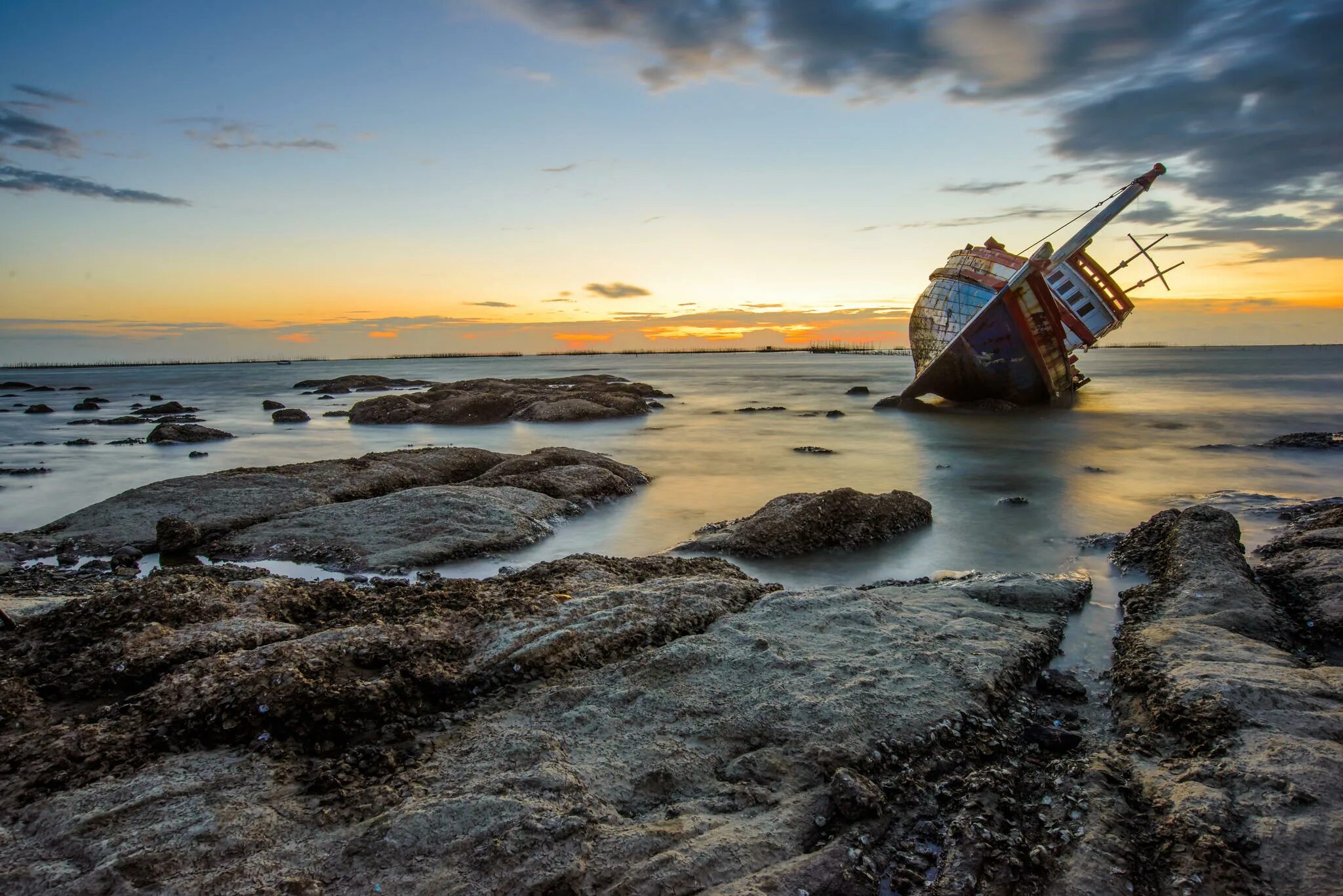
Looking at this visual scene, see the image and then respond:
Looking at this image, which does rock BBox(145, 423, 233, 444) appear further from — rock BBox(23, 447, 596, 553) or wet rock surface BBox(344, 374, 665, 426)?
rock BBox(23, 447, 596, 553)

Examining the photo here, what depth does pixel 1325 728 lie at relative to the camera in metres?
3.67

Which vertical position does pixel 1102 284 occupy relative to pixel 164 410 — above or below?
above

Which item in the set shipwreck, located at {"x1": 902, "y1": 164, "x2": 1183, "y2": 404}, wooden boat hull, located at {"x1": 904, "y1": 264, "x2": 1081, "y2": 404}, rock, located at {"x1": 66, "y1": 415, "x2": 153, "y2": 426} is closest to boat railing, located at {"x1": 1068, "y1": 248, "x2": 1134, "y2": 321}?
shipwreck, located at {"x1": 902, "y1": 164, "x2": 1183, "y2": 404}

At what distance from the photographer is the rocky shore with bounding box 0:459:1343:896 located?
2955 mm

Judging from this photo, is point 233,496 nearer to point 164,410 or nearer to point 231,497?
point 231,497

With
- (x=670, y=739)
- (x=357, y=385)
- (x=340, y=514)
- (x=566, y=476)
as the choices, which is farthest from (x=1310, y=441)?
(x=357, y=385)

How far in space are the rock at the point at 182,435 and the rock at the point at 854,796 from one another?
2437 cm

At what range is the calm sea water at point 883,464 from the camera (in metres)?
9.19

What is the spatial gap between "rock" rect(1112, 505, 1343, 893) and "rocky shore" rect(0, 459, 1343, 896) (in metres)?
0.02

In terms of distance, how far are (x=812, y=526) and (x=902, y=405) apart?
24.8m

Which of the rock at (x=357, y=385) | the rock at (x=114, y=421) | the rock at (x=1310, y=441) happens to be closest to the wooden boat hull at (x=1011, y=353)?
the rock at (x=1310, y=441)

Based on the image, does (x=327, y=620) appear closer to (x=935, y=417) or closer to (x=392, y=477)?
(x=392, y=477)

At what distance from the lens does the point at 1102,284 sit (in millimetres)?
29203

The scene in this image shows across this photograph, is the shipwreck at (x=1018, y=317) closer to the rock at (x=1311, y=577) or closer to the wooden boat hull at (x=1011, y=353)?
the wooden boat hull at (x=1011, y=353)
